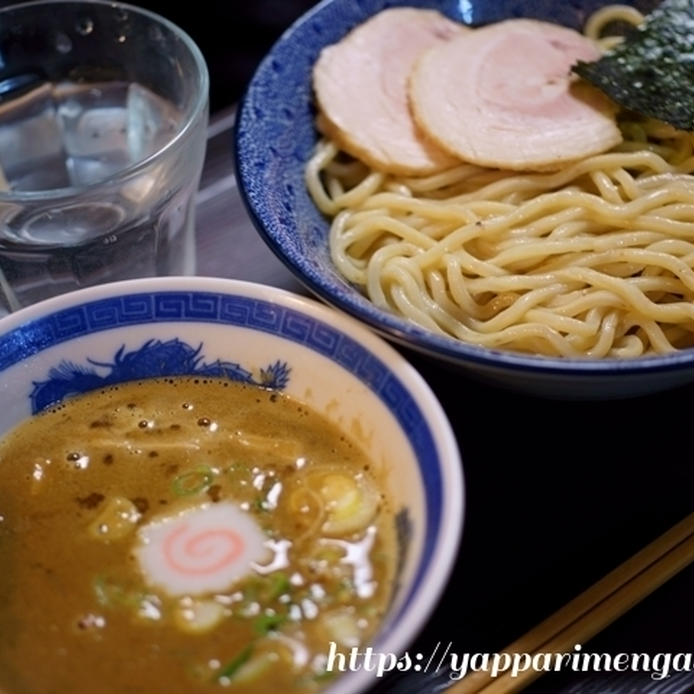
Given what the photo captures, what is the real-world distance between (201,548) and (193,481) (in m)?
0.12

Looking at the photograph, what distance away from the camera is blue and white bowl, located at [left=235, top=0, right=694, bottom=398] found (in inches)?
56.0

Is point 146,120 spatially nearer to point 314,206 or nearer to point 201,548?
point 314,206

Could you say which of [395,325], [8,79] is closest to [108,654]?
[395,325]

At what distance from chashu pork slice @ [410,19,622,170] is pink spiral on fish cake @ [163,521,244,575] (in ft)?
3.18

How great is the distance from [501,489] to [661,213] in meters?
0.65

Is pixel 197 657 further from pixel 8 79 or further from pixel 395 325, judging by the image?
pixel 8 79

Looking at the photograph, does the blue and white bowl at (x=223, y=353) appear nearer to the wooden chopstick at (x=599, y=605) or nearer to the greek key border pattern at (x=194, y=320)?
the greek key border pattern at (x=194, y=320)

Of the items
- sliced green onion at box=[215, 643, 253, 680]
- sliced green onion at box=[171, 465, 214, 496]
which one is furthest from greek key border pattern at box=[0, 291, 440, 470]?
sliced green onion at box=[215, 643, 253, 680]

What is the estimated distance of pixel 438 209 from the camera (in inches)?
75.0

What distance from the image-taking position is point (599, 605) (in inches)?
55.9

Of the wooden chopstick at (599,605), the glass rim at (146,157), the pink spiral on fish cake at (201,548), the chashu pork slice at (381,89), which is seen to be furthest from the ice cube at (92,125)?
the wooden chopstick at (599,605)

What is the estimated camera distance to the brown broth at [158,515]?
116 cm

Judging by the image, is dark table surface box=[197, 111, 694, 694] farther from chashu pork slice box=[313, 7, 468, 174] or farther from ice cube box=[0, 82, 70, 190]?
ice cube box=[0, 82, 70, 190]

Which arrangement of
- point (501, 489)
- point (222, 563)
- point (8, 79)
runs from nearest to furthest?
point (222, 563) < point (501, 489) < point (8, 79)
